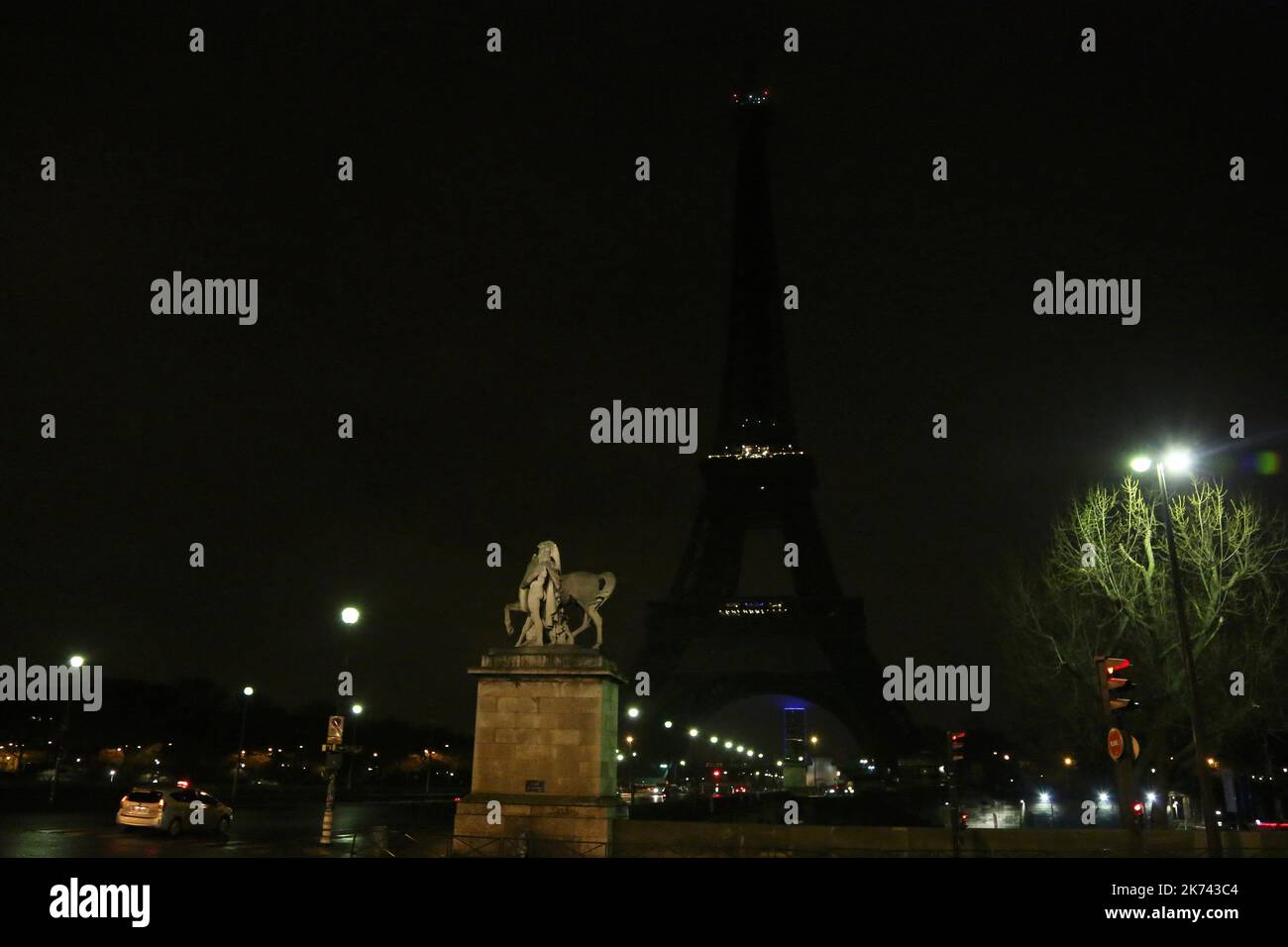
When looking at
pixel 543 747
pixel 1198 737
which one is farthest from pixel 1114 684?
pixel 543 747

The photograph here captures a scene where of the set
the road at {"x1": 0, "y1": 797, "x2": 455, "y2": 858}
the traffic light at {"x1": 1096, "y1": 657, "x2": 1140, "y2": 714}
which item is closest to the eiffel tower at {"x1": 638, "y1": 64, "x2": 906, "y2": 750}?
the road at {"x1": 0, "y1": 797, "x2": 455, "y2": 858}

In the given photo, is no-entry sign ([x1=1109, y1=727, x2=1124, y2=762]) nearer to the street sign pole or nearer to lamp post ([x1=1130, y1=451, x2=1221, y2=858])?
lamp post ([x1=1130, y1=451, x2=1221, y2=858])

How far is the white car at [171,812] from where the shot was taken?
33.2 metres

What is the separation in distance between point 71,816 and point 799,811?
32.1m

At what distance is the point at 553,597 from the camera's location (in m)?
28.2

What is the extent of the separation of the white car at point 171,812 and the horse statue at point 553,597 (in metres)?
12.8

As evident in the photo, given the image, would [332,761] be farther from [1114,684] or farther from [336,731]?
[1114,684]

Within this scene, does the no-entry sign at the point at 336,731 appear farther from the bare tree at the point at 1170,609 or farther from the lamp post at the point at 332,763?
the bare tree at the point at 1170,609

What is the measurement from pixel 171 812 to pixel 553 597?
14.9 metres

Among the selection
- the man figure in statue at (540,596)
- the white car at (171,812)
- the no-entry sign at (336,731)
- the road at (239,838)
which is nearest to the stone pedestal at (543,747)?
the man figure in statue at (540,596)

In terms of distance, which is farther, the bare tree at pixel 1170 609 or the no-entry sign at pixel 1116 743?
the bare tree at pixel 1170 609

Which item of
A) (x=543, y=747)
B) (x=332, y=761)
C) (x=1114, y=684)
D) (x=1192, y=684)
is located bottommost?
(x=332, y=761)
